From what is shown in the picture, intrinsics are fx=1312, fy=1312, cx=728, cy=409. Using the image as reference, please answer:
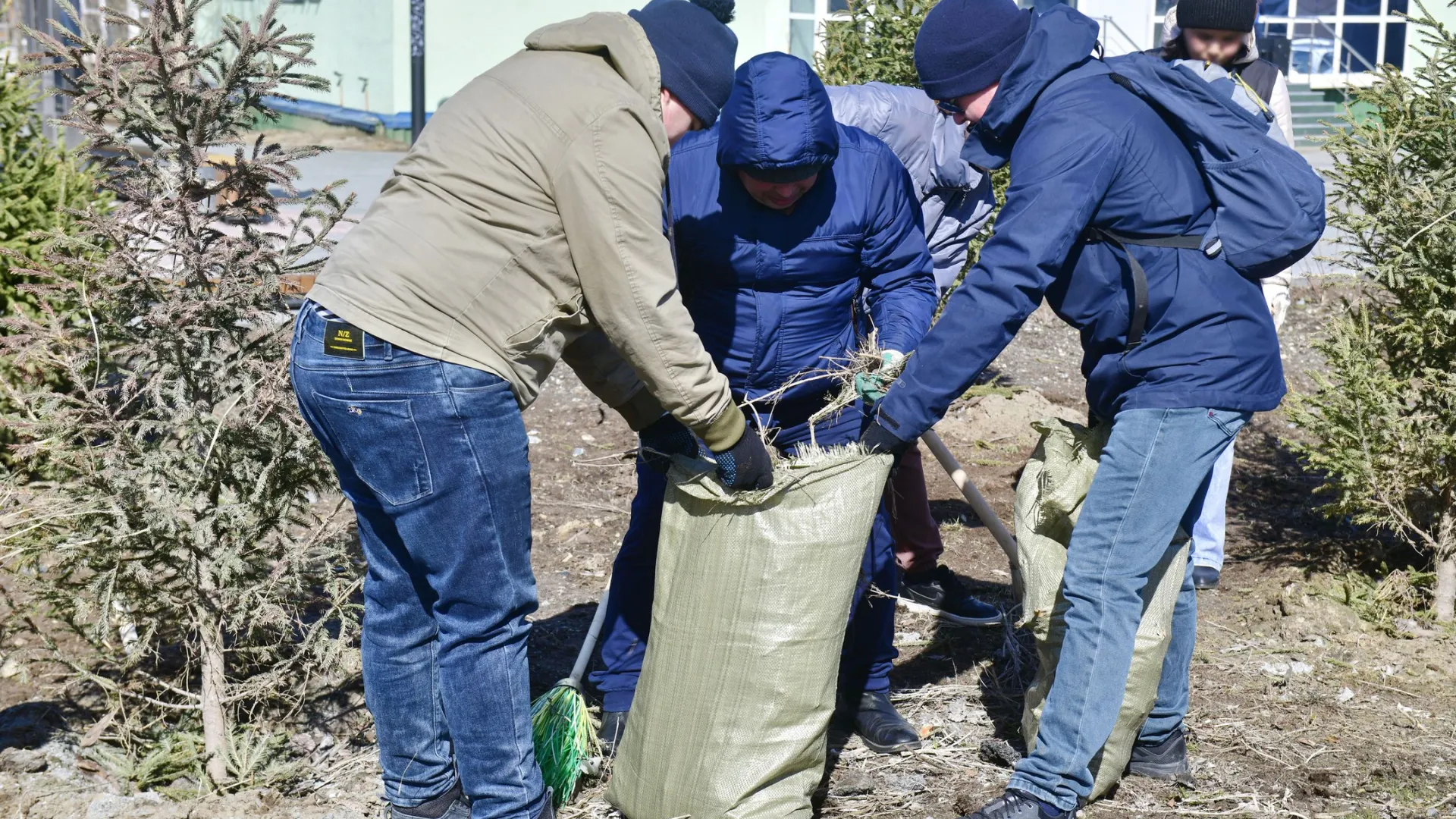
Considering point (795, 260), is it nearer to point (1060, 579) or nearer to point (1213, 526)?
point (1060, 579)

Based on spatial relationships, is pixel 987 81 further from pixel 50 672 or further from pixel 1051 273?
pixel 50 672

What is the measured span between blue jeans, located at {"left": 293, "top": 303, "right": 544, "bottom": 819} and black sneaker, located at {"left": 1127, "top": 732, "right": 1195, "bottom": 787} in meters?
1.47

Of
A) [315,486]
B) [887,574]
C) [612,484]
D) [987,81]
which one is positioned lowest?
[612,484]

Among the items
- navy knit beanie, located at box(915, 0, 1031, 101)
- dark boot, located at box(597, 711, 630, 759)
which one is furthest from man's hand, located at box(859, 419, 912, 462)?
dark boot, located at box(597, 711, 630, 759)

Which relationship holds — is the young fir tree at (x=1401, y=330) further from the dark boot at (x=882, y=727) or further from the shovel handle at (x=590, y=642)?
the shovel handle at (x=590, y=642)

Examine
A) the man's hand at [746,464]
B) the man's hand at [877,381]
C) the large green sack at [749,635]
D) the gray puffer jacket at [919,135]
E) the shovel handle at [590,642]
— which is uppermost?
the gray puffer jacket at [919,135]

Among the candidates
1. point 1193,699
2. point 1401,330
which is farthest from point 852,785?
point 1401,330

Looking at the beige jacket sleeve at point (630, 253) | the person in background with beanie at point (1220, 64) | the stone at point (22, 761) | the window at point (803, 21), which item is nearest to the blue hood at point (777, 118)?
the beige jacket sleeve at point (630, 253)

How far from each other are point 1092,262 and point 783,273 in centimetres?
73

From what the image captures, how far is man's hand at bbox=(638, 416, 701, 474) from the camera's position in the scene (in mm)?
2895

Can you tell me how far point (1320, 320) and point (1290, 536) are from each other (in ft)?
10.9

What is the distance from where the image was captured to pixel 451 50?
1517 centimetres

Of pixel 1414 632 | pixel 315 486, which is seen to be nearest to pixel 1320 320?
pixel 1414 632

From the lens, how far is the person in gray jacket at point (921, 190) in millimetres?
4168
